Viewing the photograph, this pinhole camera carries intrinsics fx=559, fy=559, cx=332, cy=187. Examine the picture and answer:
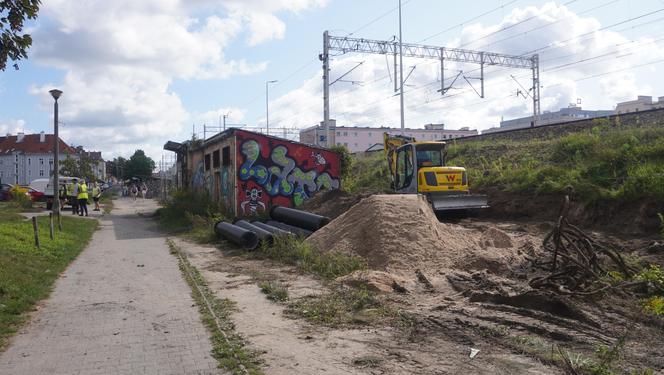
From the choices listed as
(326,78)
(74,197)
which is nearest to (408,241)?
(74,197)

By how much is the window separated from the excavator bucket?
9962 mm

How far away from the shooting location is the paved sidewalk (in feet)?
18.1

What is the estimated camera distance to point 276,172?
907 inches

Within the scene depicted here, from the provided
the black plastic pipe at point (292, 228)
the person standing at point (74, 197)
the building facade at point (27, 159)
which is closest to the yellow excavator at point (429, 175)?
the black plastic pipe at point (292, 228)

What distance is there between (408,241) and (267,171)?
500 inches

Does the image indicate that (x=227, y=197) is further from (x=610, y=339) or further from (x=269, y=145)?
(x=610, y=339)

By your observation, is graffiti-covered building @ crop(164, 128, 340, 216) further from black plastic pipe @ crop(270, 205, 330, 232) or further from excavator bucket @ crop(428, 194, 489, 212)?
excavator bucket @ crop(428, 194, 489, 212)

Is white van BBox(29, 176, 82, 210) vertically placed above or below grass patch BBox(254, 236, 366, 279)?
above

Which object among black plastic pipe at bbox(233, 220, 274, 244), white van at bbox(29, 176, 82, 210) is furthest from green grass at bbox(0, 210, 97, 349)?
white van at bbox(29, 176, 82, 210)

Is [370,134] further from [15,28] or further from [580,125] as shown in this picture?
[15,28]

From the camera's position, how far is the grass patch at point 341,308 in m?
7.07

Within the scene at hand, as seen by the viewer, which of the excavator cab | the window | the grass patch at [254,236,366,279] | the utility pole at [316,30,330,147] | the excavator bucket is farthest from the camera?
the utility pole at [316,30,330,147]

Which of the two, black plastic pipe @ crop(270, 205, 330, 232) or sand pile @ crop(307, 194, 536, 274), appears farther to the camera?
black plastic pipe @ crop(270, 205, 330, 232)

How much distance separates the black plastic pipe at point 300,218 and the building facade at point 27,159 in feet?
312
